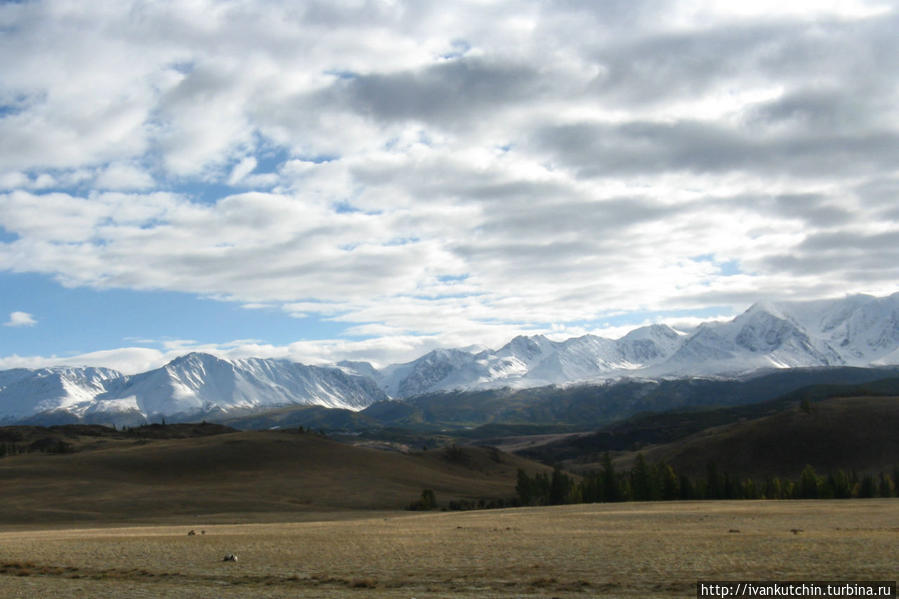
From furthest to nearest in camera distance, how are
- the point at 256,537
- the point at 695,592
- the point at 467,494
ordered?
1. the point at 467,494
2. the point at 256,537
3. the point at 695,592

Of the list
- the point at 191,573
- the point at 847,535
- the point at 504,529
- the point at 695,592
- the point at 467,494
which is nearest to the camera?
the point at 695,592

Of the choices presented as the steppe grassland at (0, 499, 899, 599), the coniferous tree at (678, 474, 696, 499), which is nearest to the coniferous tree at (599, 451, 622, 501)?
the coniferous tree at (678, 474, 696, 499)

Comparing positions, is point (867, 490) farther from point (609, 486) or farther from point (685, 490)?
point (609, 486)

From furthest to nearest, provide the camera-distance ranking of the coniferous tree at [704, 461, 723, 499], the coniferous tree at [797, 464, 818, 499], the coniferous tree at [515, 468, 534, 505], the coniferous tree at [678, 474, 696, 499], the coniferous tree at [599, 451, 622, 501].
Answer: the coniferous tree at [515, 468, 534, 505]
the coniferous tree at [599, 451, 622, 501]
the coniferous tree at [704, 461, 723, 499]
the coniferous tree at [678, 474, 696, 499]
the coniferous tree at [797, 464, 818, 499]

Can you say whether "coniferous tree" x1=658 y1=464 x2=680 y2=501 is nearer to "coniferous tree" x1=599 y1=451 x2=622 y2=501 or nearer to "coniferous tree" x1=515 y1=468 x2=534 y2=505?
"coniferous tree" x1=599 y1=451 x2=622 y2=501

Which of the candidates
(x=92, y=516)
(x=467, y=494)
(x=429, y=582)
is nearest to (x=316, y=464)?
(x=467, y=494)

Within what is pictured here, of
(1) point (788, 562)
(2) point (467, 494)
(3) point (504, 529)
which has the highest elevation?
(1) point (788, 562)

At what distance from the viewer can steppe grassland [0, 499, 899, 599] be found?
2883 centimetres

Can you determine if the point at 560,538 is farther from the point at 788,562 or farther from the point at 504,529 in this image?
the point at 788,562

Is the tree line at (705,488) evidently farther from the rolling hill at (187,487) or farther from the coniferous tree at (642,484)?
the rolling hill at (187,487)

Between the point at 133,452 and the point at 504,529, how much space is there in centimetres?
16439

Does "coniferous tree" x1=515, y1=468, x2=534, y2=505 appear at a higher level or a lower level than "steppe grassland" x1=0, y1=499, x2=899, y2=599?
lower

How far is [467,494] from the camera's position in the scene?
18750 centimetres

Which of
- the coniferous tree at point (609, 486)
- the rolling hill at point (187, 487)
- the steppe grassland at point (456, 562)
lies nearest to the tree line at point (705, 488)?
the coniferous tree at point (609, 486)
